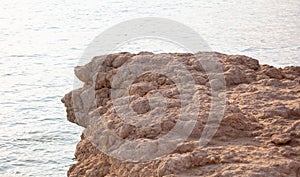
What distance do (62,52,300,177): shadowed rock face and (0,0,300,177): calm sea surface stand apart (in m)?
2.15

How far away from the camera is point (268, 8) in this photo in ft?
41.6

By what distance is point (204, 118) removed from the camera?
2625 mm

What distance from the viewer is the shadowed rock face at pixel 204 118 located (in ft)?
7.61

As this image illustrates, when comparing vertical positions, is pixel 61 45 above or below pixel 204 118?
below

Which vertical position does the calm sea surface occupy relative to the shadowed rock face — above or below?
below

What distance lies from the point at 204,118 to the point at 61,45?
701 centimetres

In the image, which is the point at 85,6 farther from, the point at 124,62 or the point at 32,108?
the point at 124,62

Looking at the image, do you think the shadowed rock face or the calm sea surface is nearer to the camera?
the shadowed rock face

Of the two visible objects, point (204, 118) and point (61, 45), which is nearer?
point (204, 118)

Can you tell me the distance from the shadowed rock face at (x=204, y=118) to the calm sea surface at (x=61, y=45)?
7.04 feet

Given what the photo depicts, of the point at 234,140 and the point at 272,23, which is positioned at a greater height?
the point at 234,140

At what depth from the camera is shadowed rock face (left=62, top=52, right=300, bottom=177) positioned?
7.61ft

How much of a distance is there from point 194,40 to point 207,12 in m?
3.16

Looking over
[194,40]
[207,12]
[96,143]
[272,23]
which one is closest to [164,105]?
[96,143]
